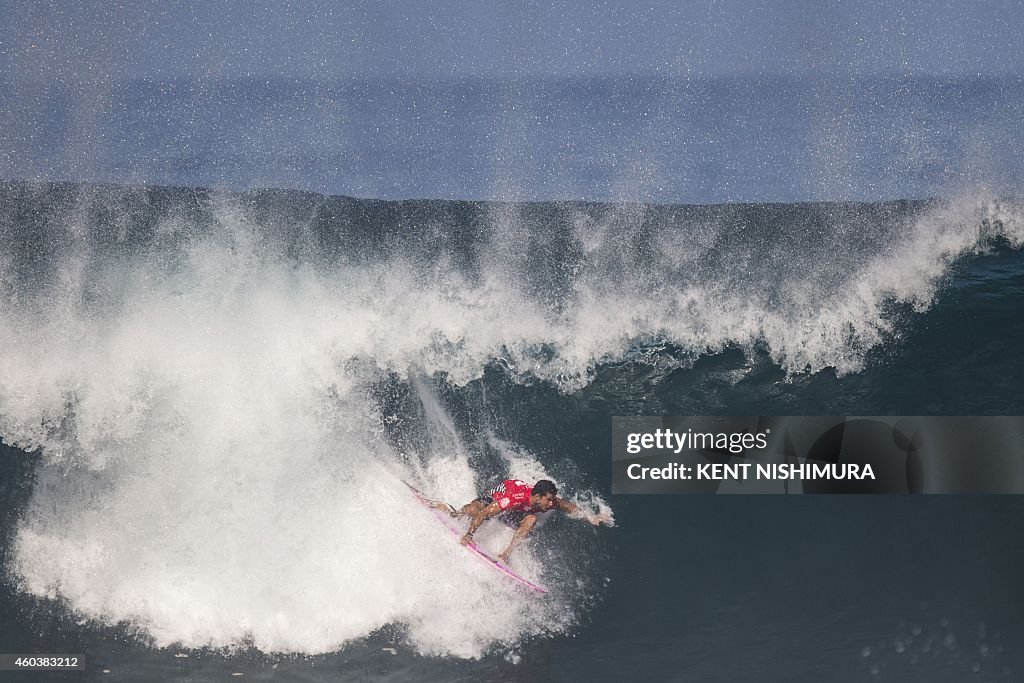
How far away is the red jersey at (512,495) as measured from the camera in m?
5.56

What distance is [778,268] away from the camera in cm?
746

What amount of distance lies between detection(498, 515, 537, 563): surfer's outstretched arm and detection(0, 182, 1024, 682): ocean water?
0.19ft

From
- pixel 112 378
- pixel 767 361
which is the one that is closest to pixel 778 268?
pixel 767 361

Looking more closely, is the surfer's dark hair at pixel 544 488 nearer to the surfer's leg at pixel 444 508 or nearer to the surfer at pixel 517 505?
the surfer at pixel 517 505

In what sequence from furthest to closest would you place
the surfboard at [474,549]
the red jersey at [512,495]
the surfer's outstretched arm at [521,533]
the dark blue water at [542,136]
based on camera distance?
the dark blue water at [542,136]
the red jersey at [512,495]
the surfer's outstretched arm at [521,533]
the surfboard at [474,549]

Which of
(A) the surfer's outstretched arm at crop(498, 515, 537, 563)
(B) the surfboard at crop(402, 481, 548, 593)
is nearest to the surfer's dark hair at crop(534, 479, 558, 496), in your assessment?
(A) the surfer's outstretched arm at crop(498, 515, 537, 563)

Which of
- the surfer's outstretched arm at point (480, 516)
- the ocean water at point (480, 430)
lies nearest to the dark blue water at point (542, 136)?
the ocean water at point (480, 430)

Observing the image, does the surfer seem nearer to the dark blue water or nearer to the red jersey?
the red jersey

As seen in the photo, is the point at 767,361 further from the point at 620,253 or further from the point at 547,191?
the point at 547,191

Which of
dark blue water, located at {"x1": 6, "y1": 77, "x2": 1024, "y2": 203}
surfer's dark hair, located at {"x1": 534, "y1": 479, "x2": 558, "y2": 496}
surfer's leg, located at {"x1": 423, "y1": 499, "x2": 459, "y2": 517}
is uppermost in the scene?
dark blue water, located at {"x1": 6, "y1": 77, "x2": 1024, "y2": 203}

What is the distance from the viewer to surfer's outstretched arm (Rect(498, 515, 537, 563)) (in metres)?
5.46

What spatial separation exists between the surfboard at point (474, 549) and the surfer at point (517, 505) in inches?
2.2

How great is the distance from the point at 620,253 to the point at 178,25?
3.89m

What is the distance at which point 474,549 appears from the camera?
5.49 meters
